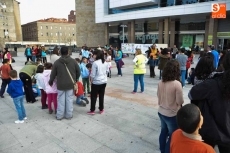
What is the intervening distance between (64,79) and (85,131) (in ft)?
4.68

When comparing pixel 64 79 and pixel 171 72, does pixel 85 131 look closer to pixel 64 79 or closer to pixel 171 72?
pixel 64 79

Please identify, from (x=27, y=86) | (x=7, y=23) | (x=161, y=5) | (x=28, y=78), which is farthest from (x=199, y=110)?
(x=7, y=23)

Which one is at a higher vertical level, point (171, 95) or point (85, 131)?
point (171, 95)

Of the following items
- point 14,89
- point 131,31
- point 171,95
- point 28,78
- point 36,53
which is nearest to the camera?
point 171,95

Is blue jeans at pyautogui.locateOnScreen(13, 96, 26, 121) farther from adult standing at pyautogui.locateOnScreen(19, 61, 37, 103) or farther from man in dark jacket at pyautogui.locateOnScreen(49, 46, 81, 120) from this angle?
adult standing at pyautogui.locateOnScreen(19, 61, 37, 103)

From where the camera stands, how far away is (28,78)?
21.1 feet

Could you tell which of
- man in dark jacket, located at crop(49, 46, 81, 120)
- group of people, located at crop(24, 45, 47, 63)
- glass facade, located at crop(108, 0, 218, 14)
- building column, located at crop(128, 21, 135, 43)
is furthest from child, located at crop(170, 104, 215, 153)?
building column, located at crop(128, 21, 135, 43)

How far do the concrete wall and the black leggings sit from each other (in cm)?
4439

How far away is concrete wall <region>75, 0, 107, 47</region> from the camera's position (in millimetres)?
49906

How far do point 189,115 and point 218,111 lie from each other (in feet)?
2.07

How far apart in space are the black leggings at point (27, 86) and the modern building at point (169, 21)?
2538 centimetres

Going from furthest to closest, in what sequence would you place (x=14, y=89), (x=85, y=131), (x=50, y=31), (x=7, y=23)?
(x=50, y=31), (x=7, y=23), (x=14, y=89), (x=85, y=131)

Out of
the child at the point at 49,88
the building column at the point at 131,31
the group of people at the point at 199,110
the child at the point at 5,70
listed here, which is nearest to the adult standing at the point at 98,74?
the child at the point at 49,88

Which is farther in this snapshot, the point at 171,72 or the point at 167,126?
the point at 167,126
